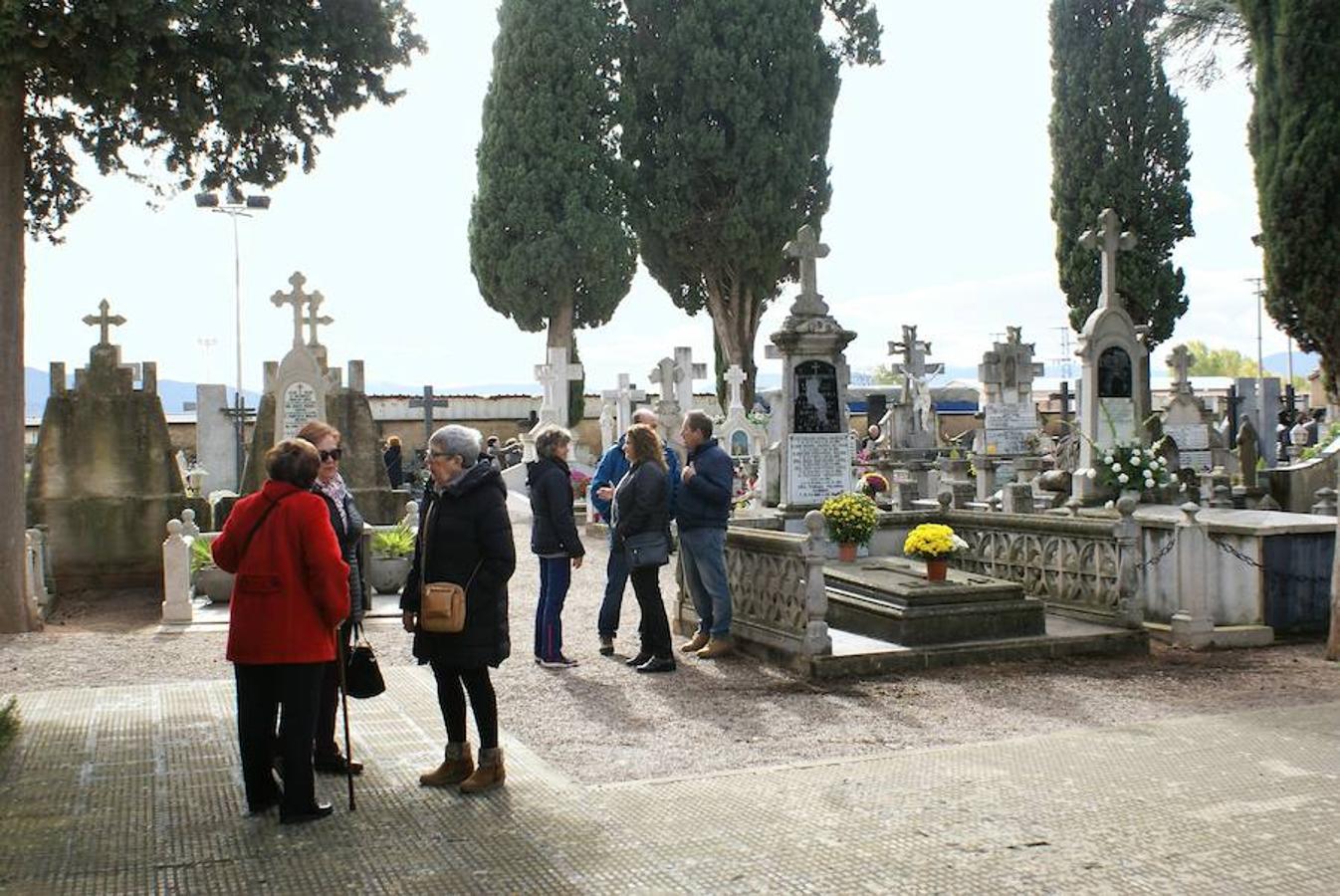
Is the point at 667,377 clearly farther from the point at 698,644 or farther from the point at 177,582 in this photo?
the point at 698,644

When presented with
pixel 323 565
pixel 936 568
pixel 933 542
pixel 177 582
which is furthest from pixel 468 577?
pixel 177 582

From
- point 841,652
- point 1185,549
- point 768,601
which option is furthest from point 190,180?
point 1185,549

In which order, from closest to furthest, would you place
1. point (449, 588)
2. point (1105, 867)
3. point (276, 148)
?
point (1105, 867) → point (449, 588) → point (276, 148)

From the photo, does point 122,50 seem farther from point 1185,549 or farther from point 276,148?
point 1185,549

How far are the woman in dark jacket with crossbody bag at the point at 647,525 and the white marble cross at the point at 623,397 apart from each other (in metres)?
19.1

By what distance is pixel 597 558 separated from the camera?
16781mm

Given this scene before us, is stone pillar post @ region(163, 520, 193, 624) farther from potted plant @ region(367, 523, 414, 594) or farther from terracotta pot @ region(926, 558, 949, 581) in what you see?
terracotta pot @ region(926, 558, 949, 581)

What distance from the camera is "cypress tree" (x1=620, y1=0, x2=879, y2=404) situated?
33094 millimetres

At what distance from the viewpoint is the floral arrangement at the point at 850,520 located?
446 inches

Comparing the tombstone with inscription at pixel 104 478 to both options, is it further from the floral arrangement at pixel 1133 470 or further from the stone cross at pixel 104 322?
the floral arrangement at pixel 1133 470


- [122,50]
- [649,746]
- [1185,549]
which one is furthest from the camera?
[1185,549]

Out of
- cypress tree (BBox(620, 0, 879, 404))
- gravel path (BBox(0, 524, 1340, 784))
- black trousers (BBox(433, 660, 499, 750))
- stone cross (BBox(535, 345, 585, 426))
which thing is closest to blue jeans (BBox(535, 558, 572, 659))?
gravel path (BBox(0, 524, 1340, 784))

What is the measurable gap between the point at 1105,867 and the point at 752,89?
3082cm

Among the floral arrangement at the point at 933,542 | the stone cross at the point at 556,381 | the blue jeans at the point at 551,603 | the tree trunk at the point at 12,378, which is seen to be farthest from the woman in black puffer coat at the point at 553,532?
the stone cross at the point at 556,381
